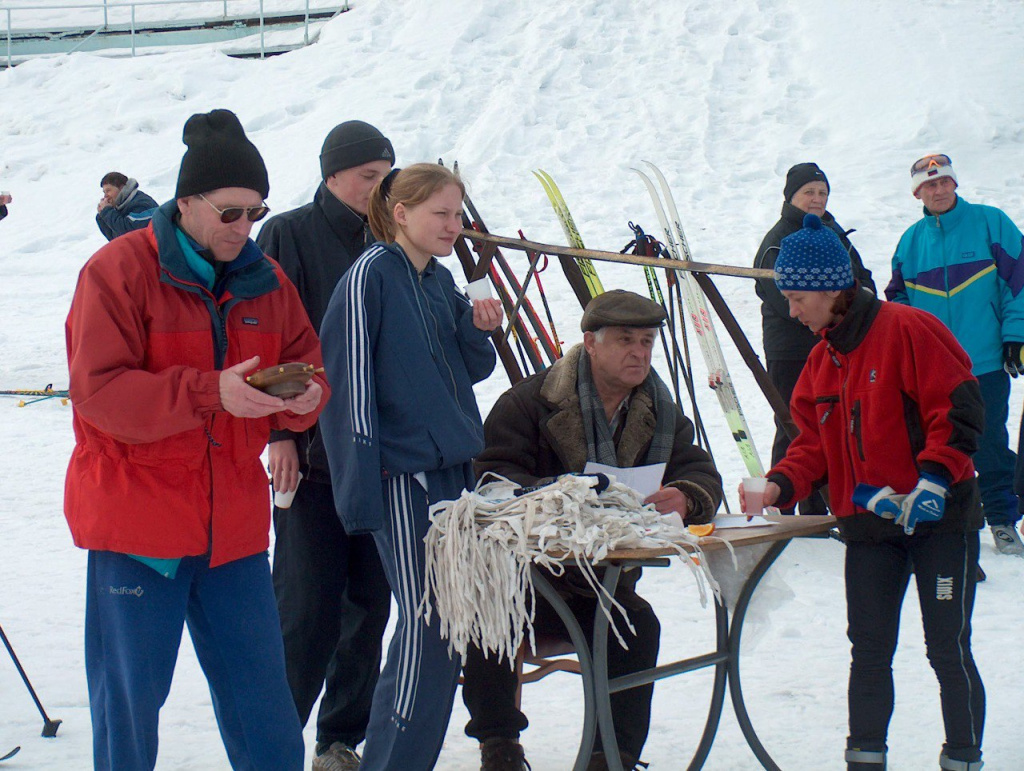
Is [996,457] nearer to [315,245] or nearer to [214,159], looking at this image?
[315,245]

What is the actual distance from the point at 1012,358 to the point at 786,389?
3.17ft

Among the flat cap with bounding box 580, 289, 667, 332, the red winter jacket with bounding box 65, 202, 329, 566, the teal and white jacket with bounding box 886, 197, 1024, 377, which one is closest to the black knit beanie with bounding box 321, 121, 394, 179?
the flat cap with bounding box 580, 289, 667, 332

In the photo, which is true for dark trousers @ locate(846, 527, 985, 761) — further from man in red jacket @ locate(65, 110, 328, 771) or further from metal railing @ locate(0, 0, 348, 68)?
metal railing @ locate(0, 0, 348, 68)

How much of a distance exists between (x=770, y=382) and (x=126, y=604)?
3.32m

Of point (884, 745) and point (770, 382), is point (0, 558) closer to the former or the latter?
point (770, 382)

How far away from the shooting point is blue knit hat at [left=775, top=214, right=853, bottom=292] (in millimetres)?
2801

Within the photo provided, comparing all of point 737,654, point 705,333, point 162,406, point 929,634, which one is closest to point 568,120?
point 705,333

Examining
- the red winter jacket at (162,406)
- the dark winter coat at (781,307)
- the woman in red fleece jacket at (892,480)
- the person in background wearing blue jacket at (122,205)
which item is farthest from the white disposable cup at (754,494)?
the person in background wearing blue jacket at (122,205)

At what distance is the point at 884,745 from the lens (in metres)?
2.75

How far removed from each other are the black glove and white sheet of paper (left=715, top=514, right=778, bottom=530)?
2.22 meters

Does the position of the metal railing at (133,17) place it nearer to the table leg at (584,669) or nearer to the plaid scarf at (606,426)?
the plaid scarf at (606,426)

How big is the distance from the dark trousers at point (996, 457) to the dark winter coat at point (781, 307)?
68 cm

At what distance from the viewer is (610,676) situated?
3070 millimetres

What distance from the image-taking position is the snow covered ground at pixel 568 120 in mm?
10305
